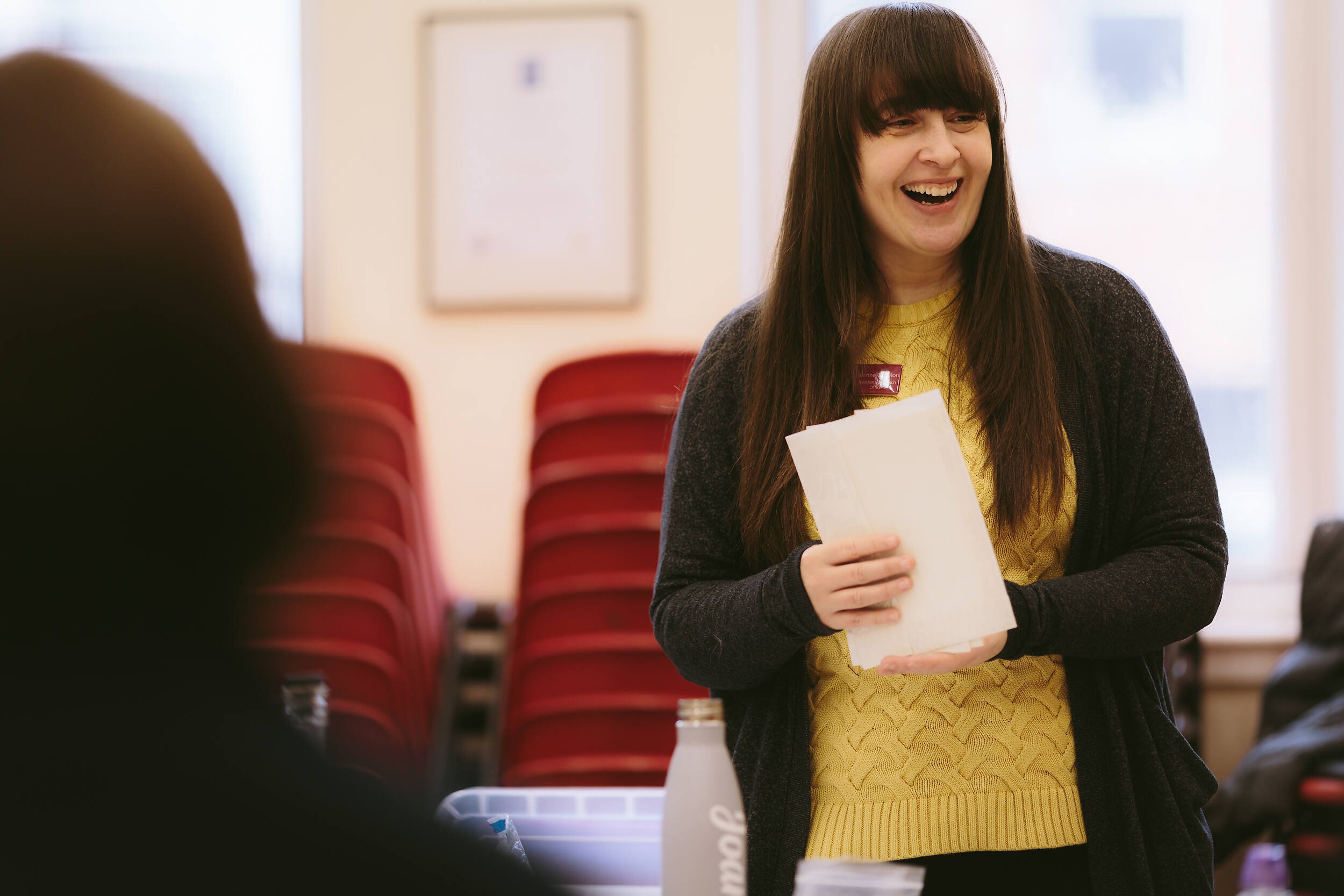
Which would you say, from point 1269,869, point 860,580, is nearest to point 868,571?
point 860,580

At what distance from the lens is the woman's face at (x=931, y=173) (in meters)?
1.31

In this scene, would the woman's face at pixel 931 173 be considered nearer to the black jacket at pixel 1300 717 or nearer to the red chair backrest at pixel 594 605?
the red chair backrest at pixel 594 605

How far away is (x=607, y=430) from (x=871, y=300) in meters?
0.99

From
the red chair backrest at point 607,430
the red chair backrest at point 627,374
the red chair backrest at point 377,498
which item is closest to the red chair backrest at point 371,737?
the red chair backrest at point 377,498

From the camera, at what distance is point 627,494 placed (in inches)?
89.4

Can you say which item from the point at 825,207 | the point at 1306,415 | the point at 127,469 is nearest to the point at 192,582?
the point at 127,469

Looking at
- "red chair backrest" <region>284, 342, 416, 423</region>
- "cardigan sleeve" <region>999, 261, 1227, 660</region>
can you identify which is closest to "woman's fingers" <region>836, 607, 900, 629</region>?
"cardigan sleeve" <region>999, 261, 1227, 660</region>

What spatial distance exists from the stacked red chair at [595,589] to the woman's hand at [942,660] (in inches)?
43.7

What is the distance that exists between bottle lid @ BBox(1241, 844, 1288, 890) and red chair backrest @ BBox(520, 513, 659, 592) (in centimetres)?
125

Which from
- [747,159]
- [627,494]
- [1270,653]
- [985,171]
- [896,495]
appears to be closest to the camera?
[896,495]

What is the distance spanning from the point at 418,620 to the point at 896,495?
4.95 ft

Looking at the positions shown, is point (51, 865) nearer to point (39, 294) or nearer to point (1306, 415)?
point (39, 294)

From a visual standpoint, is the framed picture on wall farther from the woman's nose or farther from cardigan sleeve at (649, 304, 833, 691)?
the woman's nose

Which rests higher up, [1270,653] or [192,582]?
[192,582]
